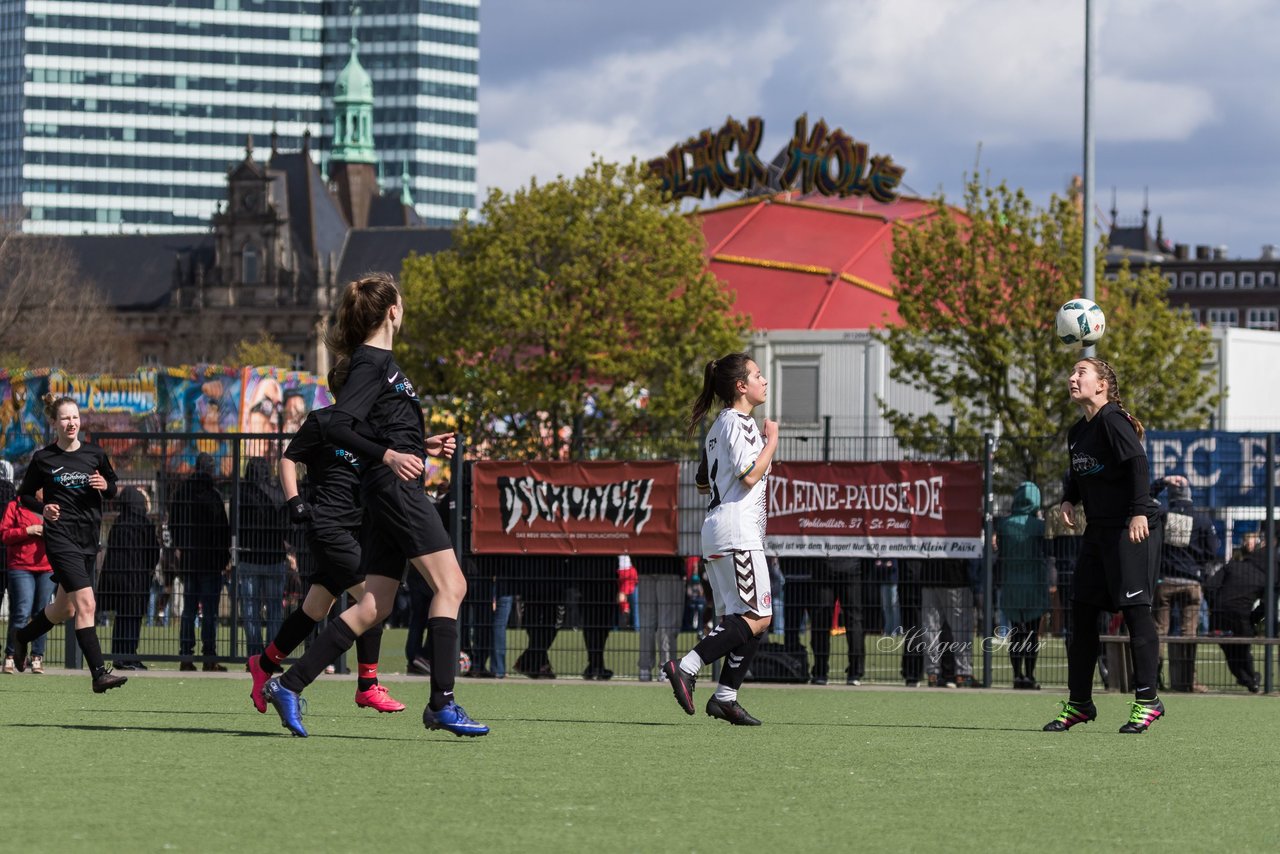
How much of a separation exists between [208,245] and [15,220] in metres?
67.6

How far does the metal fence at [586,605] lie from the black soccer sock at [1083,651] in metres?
5.09

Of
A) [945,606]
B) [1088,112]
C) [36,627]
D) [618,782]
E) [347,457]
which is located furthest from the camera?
[1088,112]

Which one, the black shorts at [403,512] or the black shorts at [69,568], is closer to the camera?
the black shorts at [403,512]

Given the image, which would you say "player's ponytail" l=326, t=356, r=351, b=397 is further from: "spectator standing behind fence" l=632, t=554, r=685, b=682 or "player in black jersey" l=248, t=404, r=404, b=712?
"spectator standing behind fence" l=632, t=554, r=685, b=682

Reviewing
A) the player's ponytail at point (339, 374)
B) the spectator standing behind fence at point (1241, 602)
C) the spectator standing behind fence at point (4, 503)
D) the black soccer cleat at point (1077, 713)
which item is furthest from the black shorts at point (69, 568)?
the spectator standing behind fence at point (1241, 602)

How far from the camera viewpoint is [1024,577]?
15.2m

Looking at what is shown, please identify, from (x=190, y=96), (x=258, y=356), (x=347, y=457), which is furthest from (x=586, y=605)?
(x=190, y=96)

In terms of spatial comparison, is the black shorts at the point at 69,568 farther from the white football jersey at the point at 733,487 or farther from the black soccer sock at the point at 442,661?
the white football jersey at the point at 733,487

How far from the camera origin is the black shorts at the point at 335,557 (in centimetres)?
916

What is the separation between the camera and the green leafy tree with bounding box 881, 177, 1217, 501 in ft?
127

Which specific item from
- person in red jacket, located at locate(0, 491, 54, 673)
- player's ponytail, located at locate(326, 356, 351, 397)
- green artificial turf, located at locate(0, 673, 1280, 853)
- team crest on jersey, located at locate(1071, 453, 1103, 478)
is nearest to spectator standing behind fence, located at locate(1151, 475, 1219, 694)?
green artificial turf, located at locate(0, 673, 1280, 853)

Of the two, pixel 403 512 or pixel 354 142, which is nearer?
pixel 403 512

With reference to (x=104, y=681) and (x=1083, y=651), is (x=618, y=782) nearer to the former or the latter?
(x=1083, y=651)

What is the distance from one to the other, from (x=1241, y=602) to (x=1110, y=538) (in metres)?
5.97
